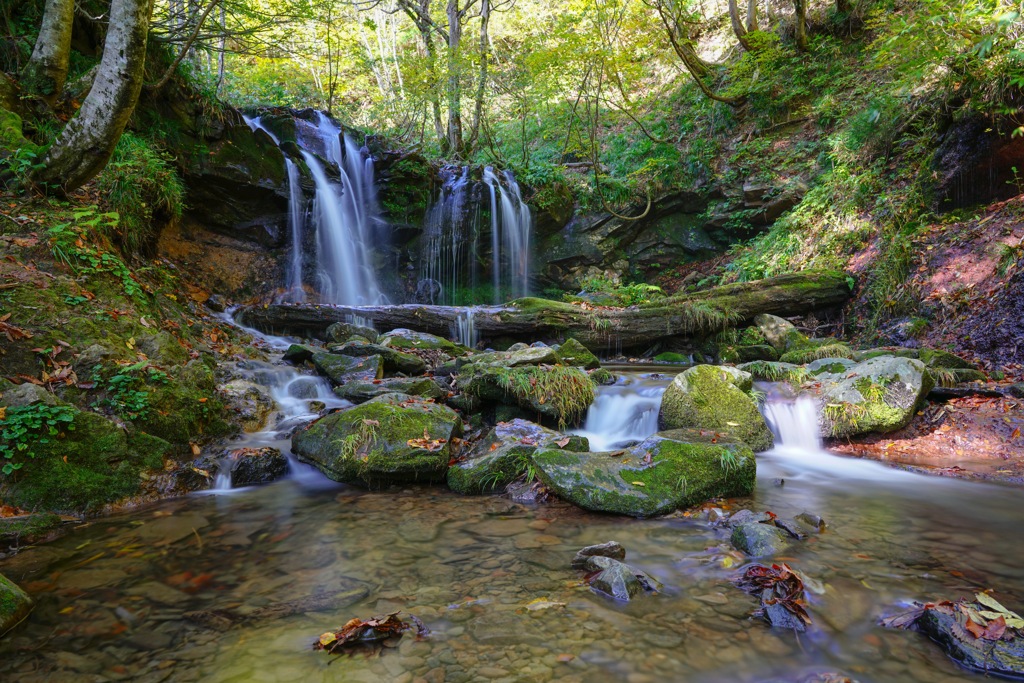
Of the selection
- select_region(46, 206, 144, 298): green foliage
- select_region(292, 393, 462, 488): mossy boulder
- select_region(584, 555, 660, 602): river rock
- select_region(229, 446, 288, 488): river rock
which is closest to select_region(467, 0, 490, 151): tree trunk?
select_region(46, 206, 144, 298): green foliage

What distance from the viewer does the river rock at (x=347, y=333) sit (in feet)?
29.9

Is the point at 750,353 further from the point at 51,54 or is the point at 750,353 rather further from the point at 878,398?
the point at 51,54

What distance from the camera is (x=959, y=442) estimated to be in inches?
205

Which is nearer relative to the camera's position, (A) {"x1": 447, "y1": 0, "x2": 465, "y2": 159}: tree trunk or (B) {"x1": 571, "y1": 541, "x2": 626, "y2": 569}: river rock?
(B) {"x1": 571, "y1": 541, "x2": 626, "y2": 569}: river rock

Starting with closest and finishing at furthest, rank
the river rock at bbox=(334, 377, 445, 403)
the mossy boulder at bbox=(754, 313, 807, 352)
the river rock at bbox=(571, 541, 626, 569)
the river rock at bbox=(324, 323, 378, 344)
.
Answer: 1. the river rock at bbox=(571, 541, 626, 569)
2. the river rock at bbox=(334, 377, 445, 403)
3. the mossy boulder at bbox=(754, 313, 807, 352)
4. the river rock at bbox=(324, 323, 378, 344)

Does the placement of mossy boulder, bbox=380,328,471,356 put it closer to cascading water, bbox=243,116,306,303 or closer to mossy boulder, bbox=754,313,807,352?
cascading water, bbox=243,116,306,303

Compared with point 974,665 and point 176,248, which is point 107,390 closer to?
point 974,665

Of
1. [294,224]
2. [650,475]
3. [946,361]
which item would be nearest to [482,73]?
[294,224]

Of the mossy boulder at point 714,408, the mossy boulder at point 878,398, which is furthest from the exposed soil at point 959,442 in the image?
the mossy boulder at point 714,408

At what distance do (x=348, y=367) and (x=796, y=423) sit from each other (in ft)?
18.7

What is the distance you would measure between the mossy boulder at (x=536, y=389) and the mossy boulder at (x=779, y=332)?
4414mm

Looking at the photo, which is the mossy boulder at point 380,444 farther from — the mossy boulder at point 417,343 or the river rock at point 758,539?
the mossy boulder at point 417,343

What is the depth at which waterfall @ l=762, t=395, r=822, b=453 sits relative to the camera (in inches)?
227

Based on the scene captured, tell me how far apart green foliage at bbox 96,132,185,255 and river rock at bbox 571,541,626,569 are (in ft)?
22.6
